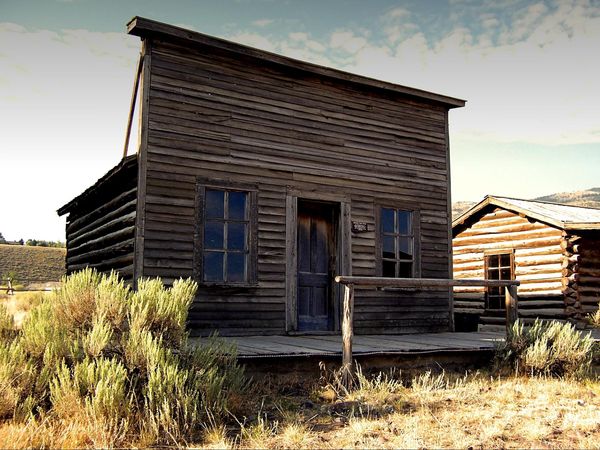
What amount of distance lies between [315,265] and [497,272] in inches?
328

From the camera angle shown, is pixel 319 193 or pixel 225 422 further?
pixel 319 193

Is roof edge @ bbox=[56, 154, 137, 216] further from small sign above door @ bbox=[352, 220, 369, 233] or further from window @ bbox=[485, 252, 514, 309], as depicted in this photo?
window @ bbox=[485, 252, 514, 309]

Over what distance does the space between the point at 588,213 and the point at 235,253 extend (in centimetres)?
1263

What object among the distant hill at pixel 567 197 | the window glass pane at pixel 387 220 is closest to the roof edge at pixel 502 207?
the window glass pane at pixel 387 220

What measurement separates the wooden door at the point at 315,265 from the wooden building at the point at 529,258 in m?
5.73

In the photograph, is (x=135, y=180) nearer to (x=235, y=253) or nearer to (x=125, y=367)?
(x=235, y=253)

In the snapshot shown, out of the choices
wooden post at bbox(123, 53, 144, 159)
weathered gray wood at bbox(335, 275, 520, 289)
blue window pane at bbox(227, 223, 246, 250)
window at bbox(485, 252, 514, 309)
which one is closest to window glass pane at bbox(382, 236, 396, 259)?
weathered gray wood at bbox(335, 275, 520, 289)

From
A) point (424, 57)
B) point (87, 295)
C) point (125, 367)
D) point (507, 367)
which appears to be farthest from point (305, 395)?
point (424, 57)

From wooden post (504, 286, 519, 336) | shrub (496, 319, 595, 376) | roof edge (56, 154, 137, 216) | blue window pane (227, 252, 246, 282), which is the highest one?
roof edge (56, 154, 137, 216)

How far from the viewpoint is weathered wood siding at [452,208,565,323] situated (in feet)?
49.8

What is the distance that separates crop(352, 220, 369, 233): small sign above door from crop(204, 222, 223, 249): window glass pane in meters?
2.69

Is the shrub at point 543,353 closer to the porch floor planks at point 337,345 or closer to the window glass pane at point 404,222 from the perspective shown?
the porch floor planks at point 337,345

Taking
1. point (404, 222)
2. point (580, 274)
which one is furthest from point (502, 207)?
point (404, 222)

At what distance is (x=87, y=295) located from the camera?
6648 millimetres
